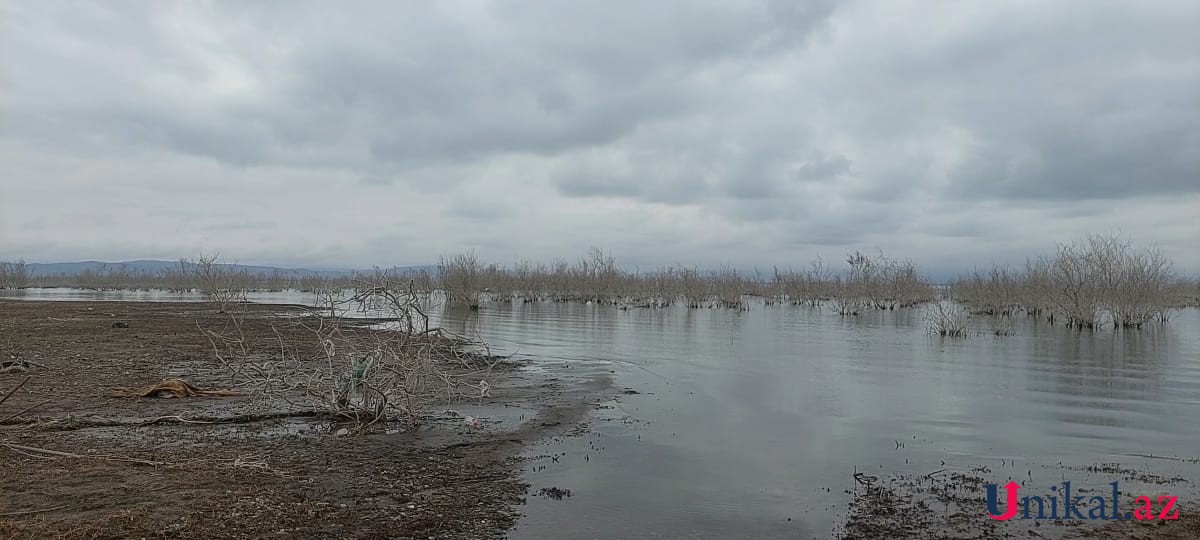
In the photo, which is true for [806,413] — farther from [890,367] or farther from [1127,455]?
[890,367]

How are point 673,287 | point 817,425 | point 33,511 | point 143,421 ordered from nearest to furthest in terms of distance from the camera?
point 33,511 → point 143,421 → point 817,425 → point 673,287

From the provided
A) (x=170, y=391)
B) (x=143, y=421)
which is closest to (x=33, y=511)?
(x=143, y=421)

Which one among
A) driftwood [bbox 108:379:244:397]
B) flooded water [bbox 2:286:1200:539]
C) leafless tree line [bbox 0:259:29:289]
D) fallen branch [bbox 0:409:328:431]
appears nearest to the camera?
flooded water [bbox 2:286:1200:539]

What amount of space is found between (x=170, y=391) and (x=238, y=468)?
18.0ft

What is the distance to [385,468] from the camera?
741 centimetres

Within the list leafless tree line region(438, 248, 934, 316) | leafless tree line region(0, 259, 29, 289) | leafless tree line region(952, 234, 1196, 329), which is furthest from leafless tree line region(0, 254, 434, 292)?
leafless tree line region(952, 234, 1196, 329)

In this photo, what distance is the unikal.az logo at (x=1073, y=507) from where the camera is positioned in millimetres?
6164

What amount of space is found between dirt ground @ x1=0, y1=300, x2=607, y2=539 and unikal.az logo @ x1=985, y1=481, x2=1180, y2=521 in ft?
14.6

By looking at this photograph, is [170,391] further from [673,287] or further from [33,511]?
[673,287]

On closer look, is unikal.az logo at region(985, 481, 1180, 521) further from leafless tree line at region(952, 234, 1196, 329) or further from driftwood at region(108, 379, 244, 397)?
leafless tree line at region(952, 234, 1196, 329)

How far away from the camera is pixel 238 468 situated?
22.8ft

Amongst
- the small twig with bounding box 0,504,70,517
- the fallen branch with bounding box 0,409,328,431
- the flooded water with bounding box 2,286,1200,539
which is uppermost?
the small twig with bounding box 0,504,70,517

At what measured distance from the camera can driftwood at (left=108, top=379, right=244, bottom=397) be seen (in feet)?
36.7

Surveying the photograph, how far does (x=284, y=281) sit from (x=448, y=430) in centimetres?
11265
